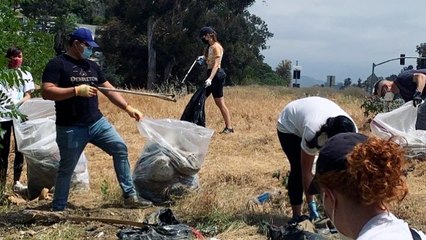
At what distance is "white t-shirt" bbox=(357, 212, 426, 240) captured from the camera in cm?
183

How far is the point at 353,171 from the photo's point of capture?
1.85m

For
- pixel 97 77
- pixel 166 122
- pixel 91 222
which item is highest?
pixel 97 77

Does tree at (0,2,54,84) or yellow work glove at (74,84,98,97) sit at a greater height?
tree at (0,2,54,84)

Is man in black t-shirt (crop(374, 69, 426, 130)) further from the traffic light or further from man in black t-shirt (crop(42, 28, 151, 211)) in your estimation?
the traffic light

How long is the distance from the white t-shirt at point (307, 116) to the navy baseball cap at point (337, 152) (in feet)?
7.70

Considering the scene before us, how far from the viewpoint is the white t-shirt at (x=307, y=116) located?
14.4 ft

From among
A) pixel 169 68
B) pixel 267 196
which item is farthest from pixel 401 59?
pixel 267 196

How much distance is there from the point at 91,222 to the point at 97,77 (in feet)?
3.71

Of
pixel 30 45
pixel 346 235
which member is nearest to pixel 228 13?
pixel 30 45

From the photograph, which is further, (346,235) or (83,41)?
(83,41)

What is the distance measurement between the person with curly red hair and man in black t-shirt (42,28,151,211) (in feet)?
11.1

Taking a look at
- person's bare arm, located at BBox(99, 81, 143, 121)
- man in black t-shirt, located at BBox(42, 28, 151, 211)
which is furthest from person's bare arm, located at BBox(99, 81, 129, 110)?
man in black t-shirt, located at BBox(42, 28, 151, 211)

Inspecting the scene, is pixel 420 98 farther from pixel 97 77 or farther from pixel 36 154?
pixel 36 154

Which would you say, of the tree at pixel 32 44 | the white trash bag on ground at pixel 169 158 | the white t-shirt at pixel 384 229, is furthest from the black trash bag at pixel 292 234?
the tree at pixel 32 44
